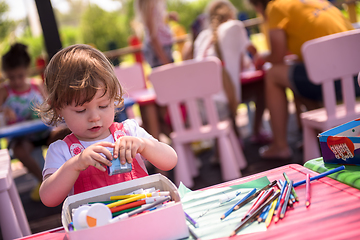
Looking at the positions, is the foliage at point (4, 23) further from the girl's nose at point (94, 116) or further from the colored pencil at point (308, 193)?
the colored pencil at point (308, 193)

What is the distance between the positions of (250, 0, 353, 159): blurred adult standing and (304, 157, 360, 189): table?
5.44ft

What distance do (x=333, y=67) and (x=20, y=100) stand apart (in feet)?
8.69

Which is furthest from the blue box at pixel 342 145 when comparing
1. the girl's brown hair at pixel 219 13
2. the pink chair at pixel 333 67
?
the girl's brown hair at pixel 219 13

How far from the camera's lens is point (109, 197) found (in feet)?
2.45

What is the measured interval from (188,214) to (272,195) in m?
0.18

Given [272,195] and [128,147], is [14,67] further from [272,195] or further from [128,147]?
[272,195]

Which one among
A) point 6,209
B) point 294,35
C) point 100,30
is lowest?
point 6,209

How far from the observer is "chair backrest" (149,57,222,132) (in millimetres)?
2580

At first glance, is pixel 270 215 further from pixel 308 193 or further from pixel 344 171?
pixel 344 171

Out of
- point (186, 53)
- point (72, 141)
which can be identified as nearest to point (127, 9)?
point (186, 53)

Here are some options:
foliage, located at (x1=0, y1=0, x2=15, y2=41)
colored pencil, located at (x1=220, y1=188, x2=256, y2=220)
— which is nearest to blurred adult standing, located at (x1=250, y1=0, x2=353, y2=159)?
colored pencil, located at (x1=220, y1=188, x2=256, y2=220)

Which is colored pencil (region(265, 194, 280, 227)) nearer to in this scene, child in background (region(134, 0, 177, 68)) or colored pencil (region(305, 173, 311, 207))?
colored pencil (region(305, 173, 311, 207))

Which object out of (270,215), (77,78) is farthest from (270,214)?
(77,78)

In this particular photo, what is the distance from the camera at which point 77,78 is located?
954 millimetres
